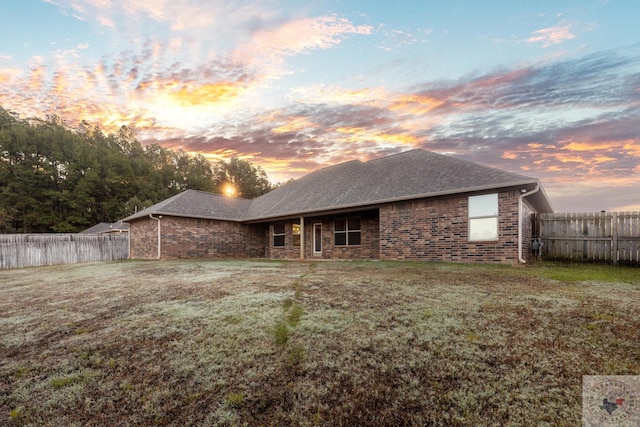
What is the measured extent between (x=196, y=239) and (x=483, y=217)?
1418cm

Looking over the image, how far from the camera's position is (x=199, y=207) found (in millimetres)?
17031

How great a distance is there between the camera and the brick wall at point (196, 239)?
1539 cm

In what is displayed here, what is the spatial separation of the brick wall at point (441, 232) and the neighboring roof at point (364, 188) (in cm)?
49

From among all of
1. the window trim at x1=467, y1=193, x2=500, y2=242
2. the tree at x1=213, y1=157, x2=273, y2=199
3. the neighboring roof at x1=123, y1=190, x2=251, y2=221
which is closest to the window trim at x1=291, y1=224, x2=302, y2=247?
the neighboring roof at x1=123, y1=190, x2=251, y2=221

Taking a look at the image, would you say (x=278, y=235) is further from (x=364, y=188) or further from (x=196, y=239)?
(x=364, y=188)

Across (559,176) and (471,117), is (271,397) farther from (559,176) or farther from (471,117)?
(559,176)

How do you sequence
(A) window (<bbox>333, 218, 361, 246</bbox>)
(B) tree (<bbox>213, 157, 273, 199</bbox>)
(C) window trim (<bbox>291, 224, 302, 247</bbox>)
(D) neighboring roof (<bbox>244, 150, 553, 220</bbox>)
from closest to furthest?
(D) neighboring roof (<bbox>244, 150, 553, 220</bbox>)
(A) window (<bbox>333, 218, 361, 246</bbox>)
(C) window trim (<bbox>291, 224, 302, 247</bbox>)
(B) tree (<bbox>213, 157, 273, 199</bbox>)

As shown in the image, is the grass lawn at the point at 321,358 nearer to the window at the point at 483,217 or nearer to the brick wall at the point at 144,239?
the window at the point at 483,217

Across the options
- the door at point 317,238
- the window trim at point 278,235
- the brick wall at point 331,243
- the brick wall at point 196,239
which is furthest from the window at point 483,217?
the brick wall at point 196,239

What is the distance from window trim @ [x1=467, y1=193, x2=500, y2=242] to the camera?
8.94 m

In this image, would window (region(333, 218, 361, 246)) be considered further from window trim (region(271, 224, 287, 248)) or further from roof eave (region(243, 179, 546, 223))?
window trim (region(271, 224, 287, 248))

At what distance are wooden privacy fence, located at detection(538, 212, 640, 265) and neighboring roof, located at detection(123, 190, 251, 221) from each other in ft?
49.5

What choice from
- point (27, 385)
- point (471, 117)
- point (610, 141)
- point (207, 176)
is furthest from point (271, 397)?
point (207, 176)

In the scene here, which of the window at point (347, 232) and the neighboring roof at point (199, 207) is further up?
the neighboring roof at point (199, 207)
